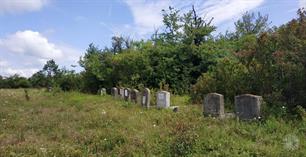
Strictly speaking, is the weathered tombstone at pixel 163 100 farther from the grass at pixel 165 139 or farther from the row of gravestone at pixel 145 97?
the grass at pixel 165 139

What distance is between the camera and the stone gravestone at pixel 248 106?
428 inches

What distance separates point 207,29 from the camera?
95.3ft

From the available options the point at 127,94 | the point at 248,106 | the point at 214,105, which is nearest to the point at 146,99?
the point at 127,94

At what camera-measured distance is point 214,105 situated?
39.6ft

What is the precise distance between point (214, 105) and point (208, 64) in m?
14.9

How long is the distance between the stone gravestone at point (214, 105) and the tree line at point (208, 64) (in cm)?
154

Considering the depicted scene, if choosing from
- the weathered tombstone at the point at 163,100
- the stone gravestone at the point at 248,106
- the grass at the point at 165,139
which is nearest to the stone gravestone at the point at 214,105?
the stone gravestone at the point at 248,106

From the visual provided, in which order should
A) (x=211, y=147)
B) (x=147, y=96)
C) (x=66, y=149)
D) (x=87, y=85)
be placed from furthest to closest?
(x=87, y=85) → (x=147, y=96) → (x=66, y=149) → (x=211, y=147)

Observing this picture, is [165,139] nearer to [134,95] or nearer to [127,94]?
[134,95]

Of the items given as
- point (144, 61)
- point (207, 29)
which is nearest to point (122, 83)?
point (144, 61)

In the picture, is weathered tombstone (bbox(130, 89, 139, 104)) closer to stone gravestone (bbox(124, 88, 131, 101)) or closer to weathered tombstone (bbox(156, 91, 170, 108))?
stone gravestone (bbox(124, 88, 131, 101))

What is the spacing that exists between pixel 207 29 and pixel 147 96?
40.1 ft

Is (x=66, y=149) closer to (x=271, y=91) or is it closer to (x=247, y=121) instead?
(x=247, y=121)

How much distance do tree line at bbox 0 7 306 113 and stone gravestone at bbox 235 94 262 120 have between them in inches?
52.3
